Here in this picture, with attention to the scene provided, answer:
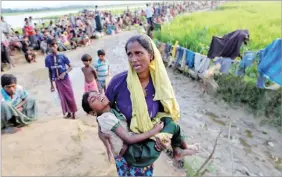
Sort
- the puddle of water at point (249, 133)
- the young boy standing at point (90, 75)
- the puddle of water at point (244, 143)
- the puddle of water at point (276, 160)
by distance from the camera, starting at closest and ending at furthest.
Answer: the puddle of water at point (276, 160) → the puddle of water at point (244, 143) → the young boy standing at point (90, 75) → the puddle of water at point (249, 133)

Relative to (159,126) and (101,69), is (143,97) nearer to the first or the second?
(159,126)

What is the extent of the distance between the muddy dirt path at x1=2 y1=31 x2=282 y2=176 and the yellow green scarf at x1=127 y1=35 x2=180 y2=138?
6.68 feet

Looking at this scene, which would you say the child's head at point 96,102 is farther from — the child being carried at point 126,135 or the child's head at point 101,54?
the child's head at point 101,54

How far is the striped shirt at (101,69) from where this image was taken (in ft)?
17.9

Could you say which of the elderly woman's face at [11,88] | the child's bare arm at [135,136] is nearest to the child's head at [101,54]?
the elderly woman's face at [11,88]

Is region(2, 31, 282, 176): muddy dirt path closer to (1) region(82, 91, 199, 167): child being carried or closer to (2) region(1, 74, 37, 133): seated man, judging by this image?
(2) region(1, 74, 37, 133): seated man

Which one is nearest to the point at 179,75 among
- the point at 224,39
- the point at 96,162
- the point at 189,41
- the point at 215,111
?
the point at 189,41

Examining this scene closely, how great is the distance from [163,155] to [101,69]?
214 centimetres

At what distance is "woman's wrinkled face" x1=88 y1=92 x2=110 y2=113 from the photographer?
5.75ft

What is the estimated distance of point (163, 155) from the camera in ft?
13.7

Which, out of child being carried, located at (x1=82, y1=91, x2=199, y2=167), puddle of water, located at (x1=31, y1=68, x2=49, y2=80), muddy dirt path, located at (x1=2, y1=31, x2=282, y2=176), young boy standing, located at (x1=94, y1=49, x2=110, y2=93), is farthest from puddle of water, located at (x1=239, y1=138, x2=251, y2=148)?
puddle of water, located at (x1=31, y1=68, x2=49, y2=80)

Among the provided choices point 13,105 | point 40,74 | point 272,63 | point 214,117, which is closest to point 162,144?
point 13,105

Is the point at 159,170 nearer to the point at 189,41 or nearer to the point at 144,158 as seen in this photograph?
the point at 144,158

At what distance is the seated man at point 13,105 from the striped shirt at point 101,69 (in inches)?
52.2
